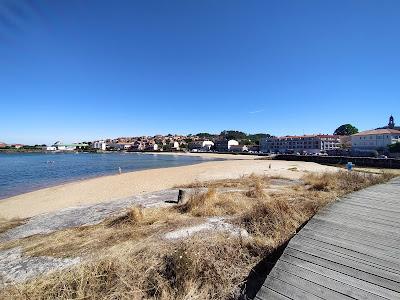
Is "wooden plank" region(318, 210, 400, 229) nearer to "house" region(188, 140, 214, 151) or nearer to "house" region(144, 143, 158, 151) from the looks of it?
"house" region(188, 140, 214, 151)

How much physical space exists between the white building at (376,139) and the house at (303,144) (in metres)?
14.4

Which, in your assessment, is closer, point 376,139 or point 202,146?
point 376,139

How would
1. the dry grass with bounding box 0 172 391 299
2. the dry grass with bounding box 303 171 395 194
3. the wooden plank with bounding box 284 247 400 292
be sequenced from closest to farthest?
1. the wooden plank with bounding box 284 247 400 292
2. the dry grass with bounding box 0 172 391 299
3. the dry grass with bounding box 303 171 395 194

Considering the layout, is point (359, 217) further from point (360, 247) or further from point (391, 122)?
point (391, 122)

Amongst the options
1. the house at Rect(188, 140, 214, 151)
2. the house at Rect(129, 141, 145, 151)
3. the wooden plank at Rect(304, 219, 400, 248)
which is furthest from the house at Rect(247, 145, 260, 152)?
the wooden plank at Rect(304, 219, 400, 248)

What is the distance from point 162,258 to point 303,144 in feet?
421

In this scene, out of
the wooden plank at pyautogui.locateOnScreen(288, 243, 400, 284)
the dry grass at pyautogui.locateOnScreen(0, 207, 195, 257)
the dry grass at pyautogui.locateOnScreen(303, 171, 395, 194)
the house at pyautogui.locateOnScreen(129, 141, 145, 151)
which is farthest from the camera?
the house at pyautogui.locateOnScreen(129, 141, 145, 151)

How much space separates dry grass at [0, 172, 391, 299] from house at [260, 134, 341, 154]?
11389cm

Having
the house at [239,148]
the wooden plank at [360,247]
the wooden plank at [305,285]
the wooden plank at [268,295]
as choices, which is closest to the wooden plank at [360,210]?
the wooden plank at [360,247]

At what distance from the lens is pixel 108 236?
7.23 meters

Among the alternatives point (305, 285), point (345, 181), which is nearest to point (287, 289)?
point (305, 285)

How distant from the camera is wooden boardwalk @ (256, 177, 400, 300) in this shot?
10.2 feet

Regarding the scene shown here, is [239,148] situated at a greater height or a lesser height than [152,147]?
lesser

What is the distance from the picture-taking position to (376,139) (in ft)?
310
